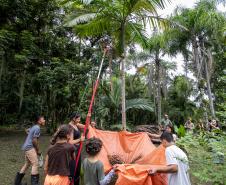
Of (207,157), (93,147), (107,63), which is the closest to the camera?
(207,157)

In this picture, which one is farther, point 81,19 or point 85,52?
point 85,52

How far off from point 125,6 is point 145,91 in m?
15.4

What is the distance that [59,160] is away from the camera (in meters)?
4.03

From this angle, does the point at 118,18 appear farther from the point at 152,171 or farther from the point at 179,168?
the point at 179,168

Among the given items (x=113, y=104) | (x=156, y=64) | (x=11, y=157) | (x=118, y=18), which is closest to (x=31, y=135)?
(x=11, y=157)

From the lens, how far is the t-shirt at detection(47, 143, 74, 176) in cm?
401

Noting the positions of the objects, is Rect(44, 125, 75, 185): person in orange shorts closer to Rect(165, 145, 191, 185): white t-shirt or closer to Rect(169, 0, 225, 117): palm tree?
Rect(165, 145, 191, 185): white t-shirt

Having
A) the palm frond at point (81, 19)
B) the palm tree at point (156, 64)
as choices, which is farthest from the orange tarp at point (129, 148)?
the palm tree at point (156, 64)

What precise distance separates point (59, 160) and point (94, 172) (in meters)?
0.67

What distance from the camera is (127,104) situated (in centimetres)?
1485

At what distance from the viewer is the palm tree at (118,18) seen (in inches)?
376

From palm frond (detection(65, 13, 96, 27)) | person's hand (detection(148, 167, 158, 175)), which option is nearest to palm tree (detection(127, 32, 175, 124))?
palm frond (detection(65, 13, 96, 27))

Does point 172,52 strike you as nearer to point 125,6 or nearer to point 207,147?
point 125,6

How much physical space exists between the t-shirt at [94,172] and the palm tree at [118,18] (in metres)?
6.01
